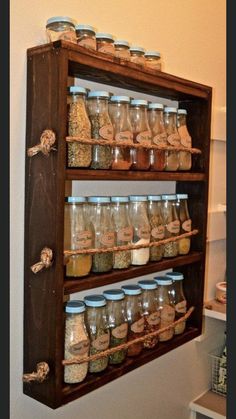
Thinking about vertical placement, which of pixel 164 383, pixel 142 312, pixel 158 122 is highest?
pixel 158 122

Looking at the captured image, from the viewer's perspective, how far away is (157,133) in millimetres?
1298

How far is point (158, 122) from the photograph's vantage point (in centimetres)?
131

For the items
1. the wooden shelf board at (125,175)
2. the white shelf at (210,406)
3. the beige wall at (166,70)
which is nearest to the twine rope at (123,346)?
the beige wall at (166,70)

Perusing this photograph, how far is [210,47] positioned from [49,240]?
4.08 ft

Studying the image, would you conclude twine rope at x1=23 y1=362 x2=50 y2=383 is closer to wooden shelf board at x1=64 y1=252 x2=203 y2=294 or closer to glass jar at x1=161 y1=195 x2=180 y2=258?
wooden shelf board at x1=64 y1=252 x2=203 y2=294

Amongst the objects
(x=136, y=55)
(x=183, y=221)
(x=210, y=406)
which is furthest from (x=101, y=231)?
(x=210, y=406)

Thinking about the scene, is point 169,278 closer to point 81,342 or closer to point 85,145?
point 81,342

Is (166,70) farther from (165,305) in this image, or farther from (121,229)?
(165,305)

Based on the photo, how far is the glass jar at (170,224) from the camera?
1367 millimetres

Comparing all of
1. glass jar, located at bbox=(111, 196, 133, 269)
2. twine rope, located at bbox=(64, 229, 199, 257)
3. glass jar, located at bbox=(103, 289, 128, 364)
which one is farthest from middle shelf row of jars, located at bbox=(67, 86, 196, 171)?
glass jar, located at bbox=(103, 289, 128, 364)

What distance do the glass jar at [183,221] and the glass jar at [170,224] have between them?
0.12 feet

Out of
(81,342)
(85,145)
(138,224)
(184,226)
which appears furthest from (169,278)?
(85,145)

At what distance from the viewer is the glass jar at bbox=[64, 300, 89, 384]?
1.04 meters

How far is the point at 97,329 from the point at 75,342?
0.33 feet
